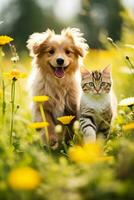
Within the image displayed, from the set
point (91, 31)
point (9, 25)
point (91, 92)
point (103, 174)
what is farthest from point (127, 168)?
point (9, 25)

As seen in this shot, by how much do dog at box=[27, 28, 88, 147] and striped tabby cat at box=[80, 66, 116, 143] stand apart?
0.60m

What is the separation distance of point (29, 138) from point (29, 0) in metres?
34.6

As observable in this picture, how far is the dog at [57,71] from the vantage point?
5.53 metres

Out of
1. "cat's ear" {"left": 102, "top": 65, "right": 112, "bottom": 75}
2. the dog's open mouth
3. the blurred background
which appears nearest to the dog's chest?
the dog's open mouth

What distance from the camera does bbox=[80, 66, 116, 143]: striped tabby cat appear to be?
15.7 ft

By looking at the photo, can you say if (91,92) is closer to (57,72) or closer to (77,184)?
(57,72)

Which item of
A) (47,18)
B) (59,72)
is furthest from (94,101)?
(47,18)

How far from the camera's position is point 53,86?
571 centimetres

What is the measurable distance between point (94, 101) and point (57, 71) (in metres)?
0.88

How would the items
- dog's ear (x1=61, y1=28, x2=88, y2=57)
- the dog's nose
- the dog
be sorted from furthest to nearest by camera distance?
dog's ear (x1=61, y1=28, x2=88, y2=57)
the dog
the dog's nose

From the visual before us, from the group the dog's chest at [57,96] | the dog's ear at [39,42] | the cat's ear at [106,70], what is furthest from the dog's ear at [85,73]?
the dog's ear at [39,42]

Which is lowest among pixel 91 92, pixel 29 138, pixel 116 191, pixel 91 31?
pixel 116 191

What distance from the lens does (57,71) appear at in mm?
5605

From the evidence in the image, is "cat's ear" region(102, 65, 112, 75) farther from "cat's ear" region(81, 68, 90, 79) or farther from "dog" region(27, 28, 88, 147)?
"dog" region(27, 28, 88, 147)
